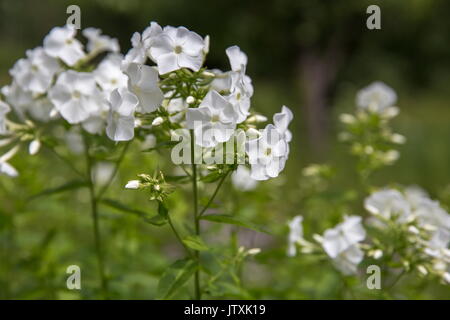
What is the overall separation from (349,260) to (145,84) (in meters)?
1.10

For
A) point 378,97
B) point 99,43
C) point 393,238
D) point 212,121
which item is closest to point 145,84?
point 212,121

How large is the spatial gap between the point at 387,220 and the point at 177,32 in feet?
3.81

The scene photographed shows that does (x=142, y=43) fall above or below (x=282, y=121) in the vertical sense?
above

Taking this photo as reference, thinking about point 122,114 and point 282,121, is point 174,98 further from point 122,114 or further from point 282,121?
point 282,121

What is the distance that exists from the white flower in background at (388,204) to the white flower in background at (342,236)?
137 millimetres

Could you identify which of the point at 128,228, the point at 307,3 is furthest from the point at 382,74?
the point at 128,228

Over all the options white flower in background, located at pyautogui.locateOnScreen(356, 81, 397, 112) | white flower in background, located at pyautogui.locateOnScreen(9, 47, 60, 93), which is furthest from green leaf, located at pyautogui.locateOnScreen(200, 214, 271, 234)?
white flower in background, located at pyautogui.locateOnScreen(356, 81, 397, 112)

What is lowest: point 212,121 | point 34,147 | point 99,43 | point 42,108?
point 212,121

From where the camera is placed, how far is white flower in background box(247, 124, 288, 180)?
1541 millimetres

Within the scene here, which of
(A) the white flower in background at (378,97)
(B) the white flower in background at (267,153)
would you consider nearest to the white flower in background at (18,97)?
(B) the white flower in background at (267,153)

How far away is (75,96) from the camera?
6.36 feet

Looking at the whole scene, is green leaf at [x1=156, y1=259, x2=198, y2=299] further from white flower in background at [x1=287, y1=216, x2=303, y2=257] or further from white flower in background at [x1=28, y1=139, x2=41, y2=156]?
white flower in background at [x1=28, y1=139, x2=41, y2=156]

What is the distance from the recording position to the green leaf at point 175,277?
5.32 ft

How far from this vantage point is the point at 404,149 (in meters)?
10.1
